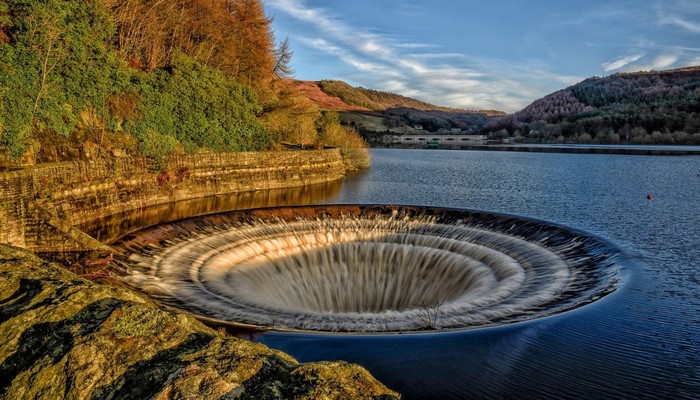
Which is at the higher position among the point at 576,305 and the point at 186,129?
the point at 186,129

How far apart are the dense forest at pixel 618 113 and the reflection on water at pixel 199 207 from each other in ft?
306

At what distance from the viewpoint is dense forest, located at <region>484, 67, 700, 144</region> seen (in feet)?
326

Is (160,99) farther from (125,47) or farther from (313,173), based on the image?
(313,173)

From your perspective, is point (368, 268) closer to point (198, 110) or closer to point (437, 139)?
point (198, 110)

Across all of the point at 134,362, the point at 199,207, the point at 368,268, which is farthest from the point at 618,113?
the point at 134,362

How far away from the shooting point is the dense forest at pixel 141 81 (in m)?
21.4

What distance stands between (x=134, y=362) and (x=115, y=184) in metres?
24.0

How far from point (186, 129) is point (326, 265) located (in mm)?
20677

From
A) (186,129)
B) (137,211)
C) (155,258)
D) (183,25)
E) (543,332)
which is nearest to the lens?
(543,332)

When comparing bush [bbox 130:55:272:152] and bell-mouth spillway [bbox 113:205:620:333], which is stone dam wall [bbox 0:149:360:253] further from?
bell-mouth spillway [bbox 113:205:620:333]

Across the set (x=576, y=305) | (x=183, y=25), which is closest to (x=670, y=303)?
(x=576, y=305)

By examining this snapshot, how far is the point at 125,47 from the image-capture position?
29344 mm

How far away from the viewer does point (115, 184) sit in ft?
80.1

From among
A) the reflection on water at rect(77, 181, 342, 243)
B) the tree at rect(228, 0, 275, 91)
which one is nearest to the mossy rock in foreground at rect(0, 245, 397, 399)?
the reflection on water at rect(77, 181, 342, 243)
